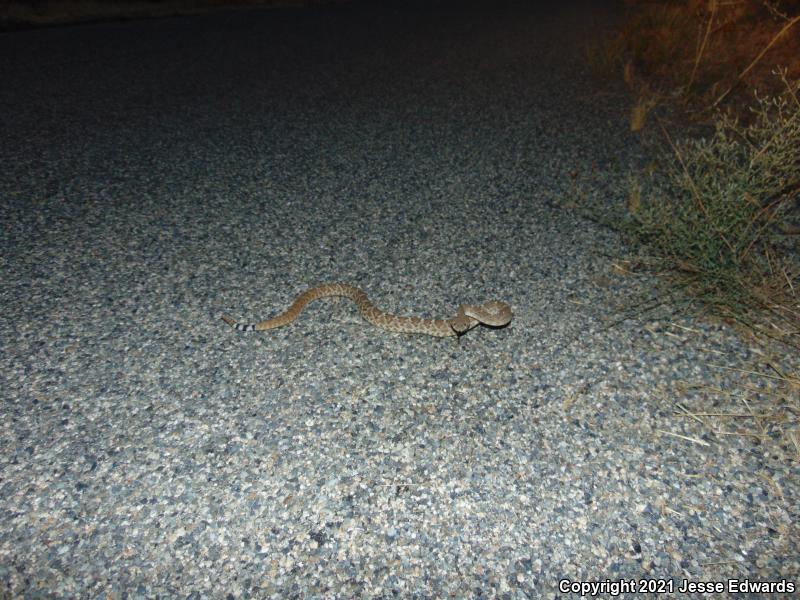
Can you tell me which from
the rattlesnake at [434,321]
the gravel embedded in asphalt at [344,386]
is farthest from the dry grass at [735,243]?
the rattlesnake at [434,321]

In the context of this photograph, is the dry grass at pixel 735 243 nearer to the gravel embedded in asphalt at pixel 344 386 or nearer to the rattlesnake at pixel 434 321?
the gravel embedded in asphalt at pixel 344 386

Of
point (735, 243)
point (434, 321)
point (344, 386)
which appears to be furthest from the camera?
point (735, 243)

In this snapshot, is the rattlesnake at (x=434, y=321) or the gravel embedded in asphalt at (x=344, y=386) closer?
the gravel embedded in asphalt at (x=344, y=386)

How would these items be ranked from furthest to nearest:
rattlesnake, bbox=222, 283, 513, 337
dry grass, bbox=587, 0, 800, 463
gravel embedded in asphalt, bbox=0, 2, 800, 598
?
rattlesnake, bbox=222, 283, 513, 337, dry grass, bbox=587, 0, 800, 463, gravel embedded in asphalt, bbox=0, 2, 800, 598

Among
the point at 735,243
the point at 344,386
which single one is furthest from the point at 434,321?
the point at 735,243

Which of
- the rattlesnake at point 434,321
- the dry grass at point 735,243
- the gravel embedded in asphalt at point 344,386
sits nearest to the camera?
the gravel embedded in asphalt at point 344,386

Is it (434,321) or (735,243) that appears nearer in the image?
(434,321)

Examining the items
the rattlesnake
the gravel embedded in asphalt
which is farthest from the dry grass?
the rattlesnake

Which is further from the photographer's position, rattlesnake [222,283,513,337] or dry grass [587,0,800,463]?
rattlesnake [222,283,513,337]

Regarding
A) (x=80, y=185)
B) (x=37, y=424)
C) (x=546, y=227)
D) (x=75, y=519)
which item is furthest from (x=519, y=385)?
(x=80, y=185)

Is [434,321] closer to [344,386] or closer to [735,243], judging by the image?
[344,386]

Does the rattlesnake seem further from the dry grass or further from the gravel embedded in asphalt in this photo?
the dry grass

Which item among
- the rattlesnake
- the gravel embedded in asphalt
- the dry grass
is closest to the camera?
the gravel embedded in asphalt

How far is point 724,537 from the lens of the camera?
2473 mm
